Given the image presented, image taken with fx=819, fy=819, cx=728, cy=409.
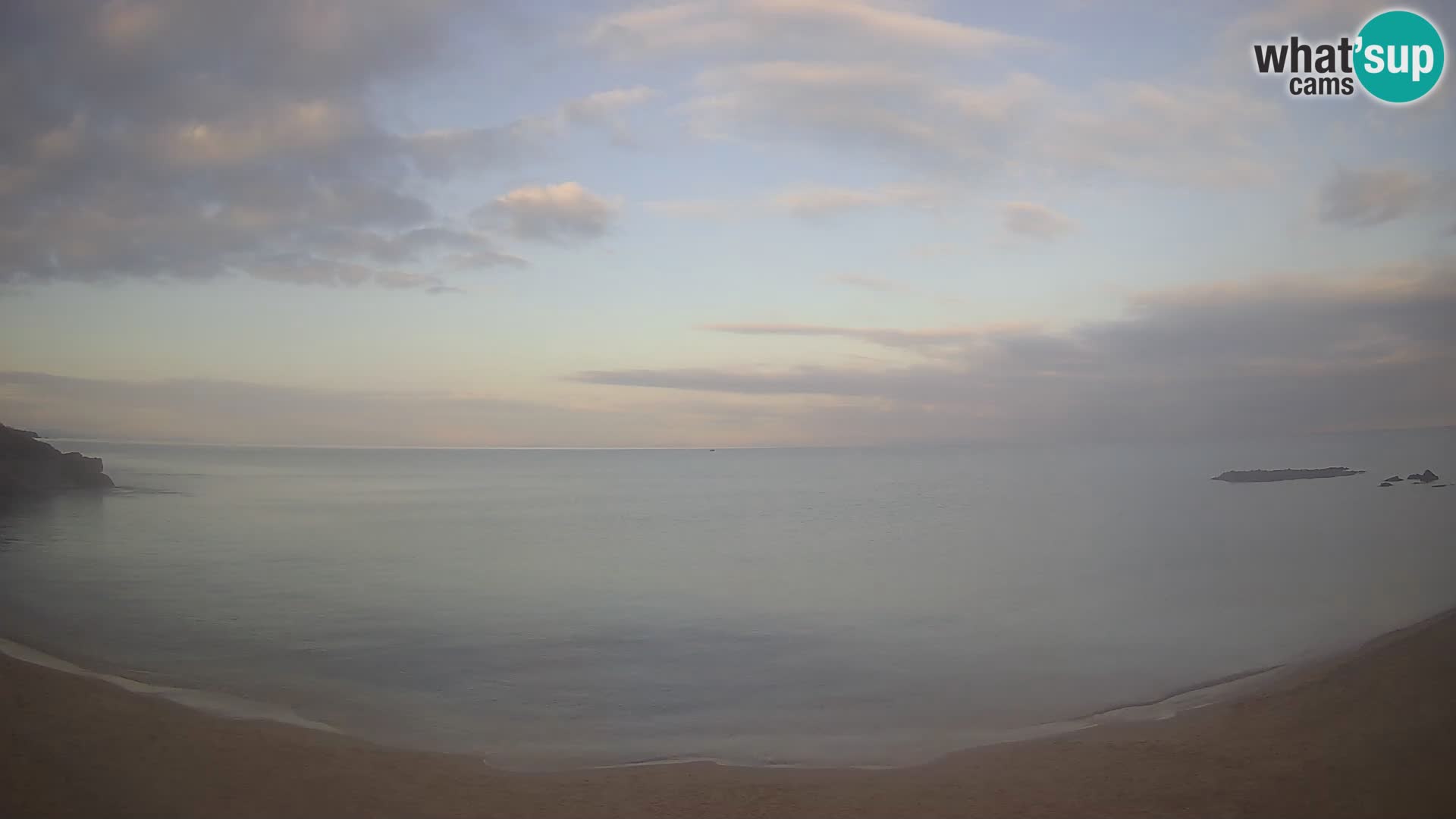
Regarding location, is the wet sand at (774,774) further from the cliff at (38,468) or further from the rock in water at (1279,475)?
the rock in water at (1279,475)

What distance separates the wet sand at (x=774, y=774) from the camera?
9.99m

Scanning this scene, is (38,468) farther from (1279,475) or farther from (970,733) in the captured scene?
(1279,475)

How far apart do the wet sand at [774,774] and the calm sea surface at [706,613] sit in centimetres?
119

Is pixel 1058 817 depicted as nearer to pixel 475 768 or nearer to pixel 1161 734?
pixel 1161 734

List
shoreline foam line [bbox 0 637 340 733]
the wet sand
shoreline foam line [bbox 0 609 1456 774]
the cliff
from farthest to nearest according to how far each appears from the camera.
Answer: the cliff
shoreline foam line [bbox 0 637 340 733]
shoreline foam line [bbox 0 609 1456 774]
the wet sand

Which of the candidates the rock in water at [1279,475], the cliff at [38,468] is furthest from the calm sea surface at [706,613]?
the rock in water at [1279,475]

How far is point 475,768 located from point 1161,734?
10.7m

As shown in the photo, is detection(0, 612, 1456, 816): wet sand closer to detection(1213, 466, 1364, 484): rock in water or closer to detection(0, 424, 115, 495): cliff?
detection(0, 424, 115, 495): cliff

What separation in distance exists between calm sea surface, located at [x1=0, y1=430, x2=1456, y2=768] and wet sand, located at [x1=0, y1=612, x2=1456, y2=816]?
3.92 ft

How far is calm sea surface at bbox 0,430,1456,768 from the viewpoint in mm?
15211

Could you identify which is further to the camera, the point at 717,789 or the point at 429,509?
the point at 429,509

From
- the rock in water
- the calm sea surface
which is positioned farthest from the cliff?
the rock in water

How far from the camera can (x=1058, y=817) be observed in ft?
32.0

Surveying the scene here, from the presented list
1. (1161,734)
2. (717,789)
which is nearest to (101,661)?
(717,789)
